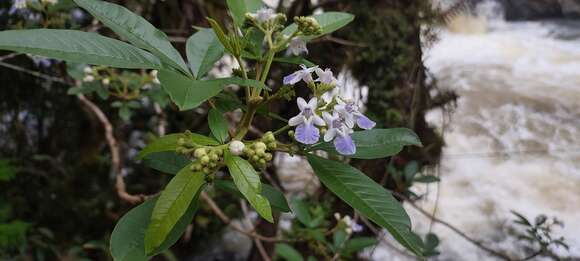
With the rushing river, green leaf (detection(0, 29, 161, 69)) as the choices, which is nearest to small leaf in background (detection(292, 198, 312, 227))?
the rushing river

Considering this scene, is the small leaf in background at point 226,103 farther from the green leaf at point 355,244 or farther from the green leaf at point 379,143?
the green leaf at point 355,244

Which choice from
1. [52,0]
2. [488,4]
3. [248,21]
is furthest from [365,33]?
[488,4]

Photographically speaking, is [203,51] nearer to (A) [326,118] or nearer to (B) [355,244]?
(A) [326,118]

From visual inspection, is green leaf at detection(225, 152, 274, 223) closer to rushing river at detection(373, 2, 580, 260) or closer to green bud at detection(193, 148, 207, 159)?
green bud at detection(193, 148, 207, 159)

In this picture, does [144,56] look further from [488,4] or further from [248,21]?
[488,4]

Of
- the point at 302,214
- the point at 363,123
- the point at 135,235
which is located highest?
the point at 363,123

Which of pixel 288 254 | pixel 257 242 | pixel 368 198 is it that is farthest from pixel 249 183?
pixel 257 242

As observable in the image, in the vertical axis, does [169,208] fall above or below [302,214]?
above
